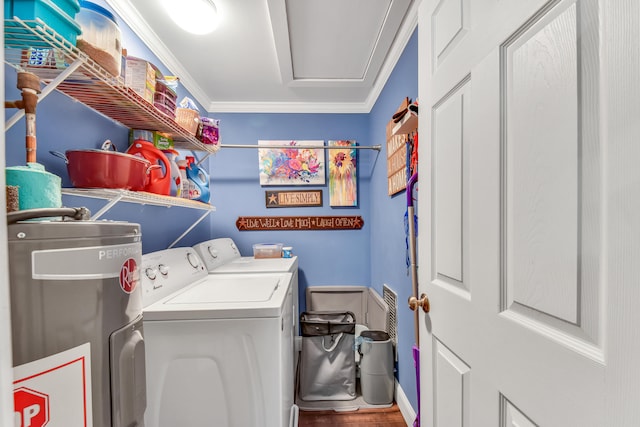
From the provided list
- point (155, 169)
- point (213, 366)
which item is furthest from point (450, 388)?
point (155, 169)

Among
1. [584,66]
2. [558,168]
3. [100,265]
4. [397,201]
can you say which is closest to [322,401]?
[397,201]

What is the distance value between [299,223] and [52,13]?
243cm

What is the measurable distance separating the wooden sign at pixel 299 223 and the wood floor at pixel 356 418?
1635 mm

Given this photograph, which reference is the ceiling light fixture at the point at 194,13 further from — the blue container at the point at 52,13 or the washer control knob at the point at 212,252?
the washer control knob at the point at 212,252

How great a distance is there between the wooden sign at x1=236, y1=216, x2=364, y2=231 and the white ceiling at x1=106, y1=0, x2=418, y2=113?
1215 millimetres

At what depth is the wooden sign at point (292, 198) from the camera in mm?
3018

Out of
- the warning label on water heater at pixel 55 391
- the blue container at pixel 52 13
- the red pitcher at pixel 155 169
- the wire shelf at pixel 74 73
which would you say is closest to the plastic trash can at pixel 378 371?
the red pitcher at pixel 155 169

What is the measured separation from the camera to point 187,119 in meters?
1.71

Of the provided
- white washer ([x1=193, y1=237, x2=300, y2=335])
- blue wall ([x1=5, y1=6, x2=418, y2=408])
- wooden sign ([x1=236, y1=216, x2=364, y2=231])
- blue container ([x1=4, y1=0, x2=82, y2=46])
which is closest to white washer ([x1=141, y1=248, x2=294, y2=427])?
white washer ([x1=193, y1=237, x2=300, y2=335])

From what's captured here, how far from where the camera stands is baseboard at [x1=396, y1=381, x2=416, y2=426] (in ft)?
6.05

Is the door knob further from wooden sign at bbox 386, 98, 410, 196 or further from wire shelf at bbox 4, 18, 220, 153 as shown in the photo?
wire shelf at bbox 4, 18, 220, 153

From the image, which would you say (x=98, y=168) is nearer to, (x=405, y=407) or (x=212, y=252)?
(x=212, y=252)

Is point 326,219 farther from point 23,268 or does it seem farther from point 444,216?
point 23,268

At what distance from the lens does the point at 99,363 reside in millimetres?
597
